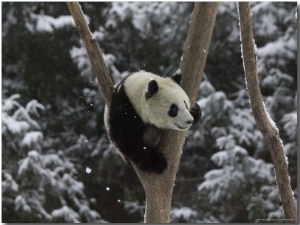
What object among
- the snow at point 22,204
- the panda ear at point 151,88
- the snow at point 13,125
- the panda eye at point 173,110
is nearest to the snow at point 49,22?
the snow at point 13,125

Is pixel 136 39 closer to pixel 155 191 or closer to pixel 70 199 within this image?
pixel 70 199

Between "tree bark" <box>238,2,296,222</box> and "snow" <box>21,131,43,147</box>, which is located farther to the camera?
"snow" <box>21,131,43,147</box>

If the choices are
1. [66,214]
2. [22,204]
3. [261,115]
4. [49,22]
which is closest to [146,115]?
[261,115]

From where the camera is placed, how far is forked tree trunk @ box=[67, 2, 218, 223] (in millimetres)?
2443

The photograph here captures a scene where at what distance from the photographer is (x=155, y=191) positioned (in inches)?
96.0

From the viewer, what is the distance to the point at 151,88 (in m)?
2.51

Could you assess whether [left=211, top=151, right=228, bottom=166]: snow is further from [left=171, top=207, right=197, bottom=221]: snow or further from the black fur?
the black fur

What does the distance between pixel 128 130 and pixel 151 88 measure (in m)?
0.22

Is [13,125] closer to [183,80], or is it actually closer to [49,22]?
[49,22]

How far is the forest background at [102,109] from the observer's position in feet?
16.6

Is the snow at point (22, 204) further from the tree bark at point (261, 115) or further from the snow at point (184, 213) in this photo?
the tree bark at point (261, 115)

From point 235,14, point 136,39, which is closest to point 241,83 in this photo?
point 235,14

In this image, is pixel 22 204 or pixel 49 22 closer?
pixel 22 204

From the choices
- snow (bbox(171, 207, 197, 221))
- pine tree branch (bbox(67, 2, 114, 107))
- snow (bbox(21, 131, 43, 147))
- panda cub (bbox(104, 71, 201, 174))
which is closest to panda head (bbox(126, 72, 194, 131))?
panda cub (bbox(104, 71, 201, 174))
